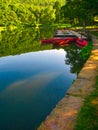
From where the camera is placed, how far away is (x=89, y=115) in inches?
451

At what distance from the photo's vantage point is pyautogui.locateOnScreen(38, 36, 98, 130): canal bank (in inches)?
422

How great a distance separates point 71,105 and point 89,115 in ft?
5.26

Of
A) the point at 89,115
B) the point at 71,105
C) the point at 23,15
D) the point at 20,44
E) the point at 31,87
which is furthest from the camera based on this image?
the point at 23,15

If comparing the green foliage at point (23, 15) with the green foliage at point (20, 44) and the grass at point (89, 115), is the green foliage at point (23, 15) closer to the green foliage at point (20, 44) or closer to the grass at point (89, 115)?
the green foliage at point (20, 44)

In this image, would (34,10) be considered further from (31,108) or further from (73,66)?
(31,108)

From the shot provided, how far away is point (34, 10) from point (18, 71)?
102 meters

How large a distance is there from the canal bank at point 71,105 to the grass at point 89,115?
0.28m

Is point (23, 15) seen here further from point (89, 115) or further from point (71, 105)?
point (89, 115)

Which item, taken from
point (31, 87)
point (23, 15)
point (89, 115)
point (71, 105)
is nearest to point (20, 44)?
point (31, 87)

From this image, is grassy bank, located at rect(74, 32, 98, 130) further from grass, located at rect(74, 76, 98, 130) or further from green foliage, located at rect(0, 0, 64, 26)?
green foliage, located at rect(0, 0, 64, 26)

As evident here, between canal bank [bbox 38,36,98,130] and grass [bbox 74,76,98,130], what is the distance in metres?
0.28

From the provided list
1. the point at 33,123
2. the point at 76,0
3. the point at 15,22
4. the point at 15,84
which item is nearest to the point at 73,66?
the point at 15,84

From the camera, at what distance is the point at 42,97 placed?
61.1 ft

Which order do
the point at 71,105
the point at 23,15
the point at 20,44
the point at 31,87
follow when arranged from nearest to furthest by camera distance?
1. the point at 71,105
2. the point at 31,87
3. the point at 20,44
4. the point at 23,15
